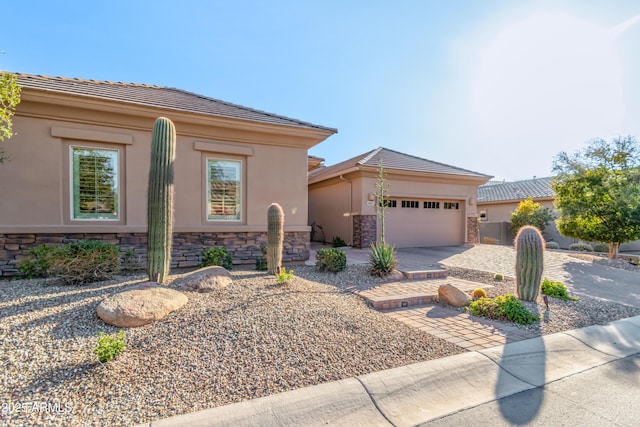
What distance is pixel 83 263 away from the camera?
17.9 ft

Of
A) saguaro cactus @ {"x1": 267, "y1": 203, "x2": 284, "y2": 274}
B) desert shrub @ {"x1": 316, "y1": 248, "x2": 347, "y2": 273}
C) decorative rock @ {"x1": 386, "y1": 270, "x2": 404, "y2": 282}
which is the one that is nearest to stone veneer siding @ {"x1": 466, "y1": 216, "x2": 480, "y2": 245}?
decorative rock @ {"x1": 386, "y1": 270, "x2": 404, "y2": 282}

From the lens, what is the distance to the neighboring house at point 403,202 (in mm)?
12734

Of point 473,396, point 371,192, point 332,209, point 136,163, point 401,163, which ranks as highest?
point 401,163

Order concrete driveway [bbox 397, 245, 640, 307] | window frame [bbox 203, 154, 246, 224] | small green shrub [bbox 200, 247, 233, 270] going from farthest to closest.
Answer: window frame [bbox 203, 154, 246, 224] < small green shrub [bbox 200, 247, 233, 270] < concrete driveway [bbox 397, 245, 640, 307]

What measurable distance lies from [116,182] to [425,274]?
7.65 m

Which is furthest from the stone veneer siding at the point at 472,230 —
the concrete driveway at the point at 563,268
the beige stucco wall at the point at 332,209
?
the beige stucco wall at the point at 332,209

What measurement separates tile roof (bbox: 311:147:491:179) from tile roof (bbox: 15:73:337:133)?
4.61m

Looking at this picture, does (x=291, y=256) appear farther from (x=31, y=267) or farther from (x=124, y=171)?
(x=31, y=267)

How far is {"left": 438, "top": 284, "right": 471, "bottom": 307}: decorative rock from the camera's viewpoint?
5.64 m

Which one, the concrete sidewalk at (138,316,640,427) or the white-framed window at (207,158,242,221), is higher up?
the white-framed window at (207,158,242,221)

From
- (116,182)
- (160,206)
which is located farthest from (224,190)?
(160,206)

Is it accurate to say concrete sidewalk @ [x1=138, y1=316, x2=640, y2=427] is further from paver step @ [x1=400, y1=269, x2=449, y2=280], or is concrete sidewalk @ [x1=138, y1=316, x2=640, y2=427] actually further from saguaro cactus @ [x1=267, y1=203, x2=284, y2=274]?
saguaro cactus @ [x1=267, y1=203, x2=284, y2=274]

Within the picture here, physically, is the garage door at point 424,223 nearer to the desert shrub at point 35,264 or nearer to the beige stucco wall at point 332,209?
the beige stucco wall at point 332,209

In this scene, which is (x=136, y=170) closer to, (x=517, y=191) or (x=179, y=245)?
(x=179, y=245)
